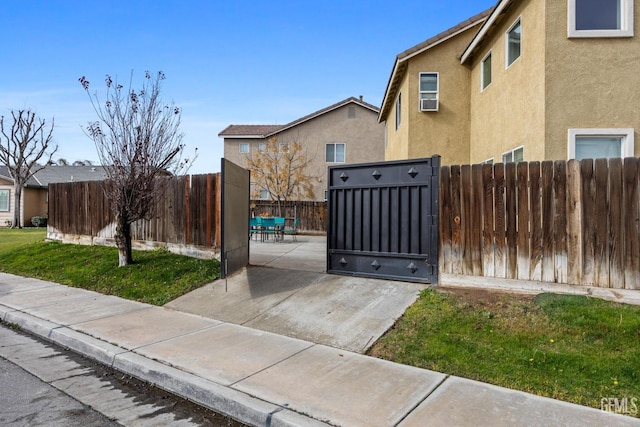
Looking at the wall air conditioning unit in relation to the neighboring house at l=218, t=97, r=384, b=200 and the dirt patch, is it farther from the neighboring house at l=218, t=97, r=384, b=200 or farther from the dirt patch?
the neighboring house at l=218, t=97, r=384, b=200

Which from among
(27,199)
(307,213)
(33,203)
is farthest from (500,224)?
(33,203)

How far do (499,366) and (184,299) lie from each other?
17.1 feet

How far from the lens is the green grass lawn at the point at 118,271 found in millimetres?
7801

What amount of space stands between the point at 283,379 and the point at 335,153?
24290mm

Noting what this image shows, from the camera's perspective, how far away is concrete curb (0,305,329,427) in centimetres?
335

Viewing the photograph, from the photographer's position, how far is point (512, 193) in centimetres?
595

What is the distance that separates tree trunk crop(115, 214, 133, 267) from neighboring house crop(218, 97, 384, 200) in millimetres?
18338

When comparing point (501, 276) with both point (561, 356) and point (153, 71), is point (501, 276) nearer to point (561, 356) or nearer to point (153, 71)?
point (561, 356)

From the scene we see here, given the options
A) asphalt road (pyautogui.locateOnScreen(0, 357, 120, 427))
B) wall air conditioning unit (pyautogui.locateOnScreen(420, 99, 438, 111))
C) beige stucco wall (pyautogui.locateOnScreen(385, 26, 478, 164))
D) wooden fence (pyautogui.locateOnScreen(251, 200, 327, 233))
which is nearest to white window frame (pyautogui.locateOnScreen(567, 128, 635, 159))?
beige stucco wall (pyautogui.locateOnScreen(385, 26, 478, 164))

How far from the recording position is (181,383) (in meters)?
4.01

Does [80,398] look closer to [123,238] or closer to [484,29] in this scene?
[123,238]

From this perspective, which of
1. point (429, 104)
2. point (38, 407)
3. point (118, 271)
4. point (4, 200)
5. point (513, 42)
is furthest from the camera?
point (4, 200)

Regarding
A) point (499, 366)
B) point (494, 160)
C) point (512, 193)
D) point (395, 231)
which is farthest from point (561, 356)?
point (494, 160)

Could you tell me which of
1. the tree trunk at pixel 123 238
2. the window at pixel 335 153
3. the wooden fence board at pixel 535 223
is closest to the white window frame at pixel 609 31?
the wooden fence board at pixel 535 223
